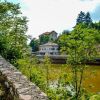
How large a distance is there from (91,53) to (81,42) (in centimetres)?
83

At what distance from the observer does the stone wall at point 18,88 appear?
4.94m

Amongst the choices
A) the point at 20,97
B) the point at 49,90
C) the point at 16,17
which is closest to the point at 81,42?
the point at 49,90

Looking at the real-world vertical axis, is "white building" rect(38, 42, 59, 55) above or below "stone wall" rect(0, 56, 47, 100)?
above

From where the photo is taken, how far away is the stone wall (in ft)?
16.2

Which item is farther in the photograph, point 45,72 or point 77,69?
point 45,72

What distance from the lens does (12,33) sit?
1723cm

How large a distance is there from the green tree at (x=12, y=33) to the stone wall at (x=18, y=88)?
634 centimetres

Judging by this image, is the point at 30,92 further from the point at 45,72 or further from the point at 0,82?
the point at 45,72

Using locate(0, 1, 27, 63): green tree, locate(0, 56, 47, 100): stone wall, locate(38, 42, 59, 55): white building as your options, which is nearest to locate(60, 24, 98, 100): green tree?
locate(0, 1, 27, 63): green tree

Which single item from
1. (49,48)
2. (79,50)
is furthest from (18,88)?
(49,48)

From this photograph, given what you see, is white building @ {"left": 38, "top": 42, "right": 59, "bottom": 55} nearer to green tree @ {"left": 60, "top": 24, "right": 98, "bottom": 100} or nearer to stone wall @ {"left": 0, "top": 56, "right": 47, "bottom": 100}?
green tree @ {"left": 60, "top": 24, "right": 98, "bottom": 100}

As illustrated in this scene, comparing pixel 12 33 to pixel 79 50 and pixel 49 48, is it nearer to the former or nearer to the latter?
pixel 79 50

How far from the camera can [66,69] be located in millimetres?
13547

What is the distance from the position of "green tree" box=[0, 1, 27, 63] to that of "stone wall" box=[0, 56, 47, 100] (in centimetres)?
634
